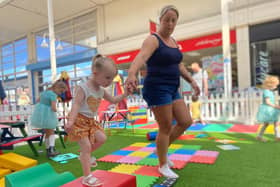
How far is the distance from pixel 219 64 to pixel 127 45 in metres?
5.55

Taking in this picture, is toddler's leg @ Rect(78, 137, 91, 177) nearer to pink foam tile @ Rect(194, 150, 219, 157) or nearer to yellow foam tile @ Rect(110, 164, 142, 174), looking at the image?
yellow foam tile @ Rect(110, 164, 142, 174)

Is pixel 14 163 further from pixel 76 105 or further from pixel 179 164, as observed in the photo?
pixel 179 164

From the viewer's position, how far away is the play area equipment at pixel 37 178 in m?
1.97

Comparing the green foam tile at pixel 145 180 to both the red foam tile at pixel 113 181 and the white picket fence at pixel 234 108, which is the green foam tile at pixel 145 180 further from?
the white picket fence at pixel 234 108

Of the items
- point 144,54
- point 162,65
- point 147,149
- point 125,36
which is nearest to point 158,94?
point 162,65

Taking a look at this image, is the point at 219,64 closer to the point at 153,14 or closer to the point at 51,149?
the point at 153,14

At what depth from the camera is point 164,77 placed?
7.51ft

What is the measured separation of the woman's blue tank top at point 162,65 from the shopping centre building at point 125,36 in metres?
6.19

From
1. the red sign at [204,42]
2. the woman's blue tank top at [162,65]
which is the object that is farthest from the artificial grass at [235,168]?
the red sign at [204,42]

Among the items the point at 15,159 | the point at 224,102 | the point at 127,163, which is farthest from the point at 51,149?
the point at 224,102

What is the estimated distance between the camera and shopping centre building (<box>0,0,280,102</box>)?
9523 millimetres

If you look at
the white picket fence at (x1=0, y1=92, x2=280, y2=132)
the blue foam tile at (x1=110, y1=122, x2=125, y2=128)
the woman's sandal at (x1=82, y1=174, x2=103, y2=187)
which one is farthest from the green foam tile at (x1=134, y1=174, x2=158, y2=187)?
the white picket fence at (x1=0, y1=92, x2=280, y2=132)

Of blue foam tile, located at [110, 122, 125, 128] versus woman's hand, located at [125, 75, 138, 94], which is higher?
woman's hand, located at [125, 75, 138, 94]

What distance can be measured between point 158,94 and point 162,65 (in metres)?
0.32
